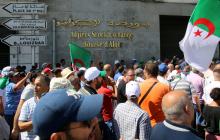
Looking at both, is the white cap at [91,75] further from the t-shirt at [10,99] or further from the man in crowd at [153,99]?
the t-shirt at [10,99]

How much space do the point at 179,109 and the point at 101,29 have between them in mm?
17804

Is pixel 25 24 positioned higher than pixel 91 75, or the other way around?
pixel 25 24

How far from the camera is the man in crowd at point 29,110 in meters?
5.41

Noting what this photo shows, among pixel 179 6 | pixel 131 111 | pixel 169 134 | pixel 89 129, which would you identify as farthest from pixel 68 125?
pixel 179 6

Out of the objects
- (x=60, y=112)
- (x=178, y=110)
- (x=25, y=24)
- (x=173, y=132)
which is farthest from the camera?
(x=25, y=24)

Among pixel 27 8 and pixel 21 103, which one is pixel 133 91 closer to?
pixel 21 103

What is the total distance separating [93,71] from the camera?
6.70 metres

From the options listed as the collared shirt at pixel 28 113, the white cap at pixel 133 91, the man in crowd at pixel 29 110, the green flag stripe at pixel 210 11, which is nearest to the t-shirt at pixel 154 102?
the white cap at pixel 133 91

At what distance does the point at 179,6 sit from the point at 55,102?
2244 centimetres

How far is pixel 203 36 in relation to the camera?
23.4 feet

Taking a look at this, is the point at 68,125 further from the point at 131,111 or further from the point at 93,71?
the point at 93,71

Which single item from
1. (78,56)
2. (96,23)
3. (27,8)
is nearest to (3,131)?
(78,56)

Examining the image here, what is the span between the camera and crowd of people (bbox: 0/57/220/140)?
221 cm

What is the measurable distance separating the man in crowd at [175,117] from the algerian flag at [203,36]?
10.3 feet
